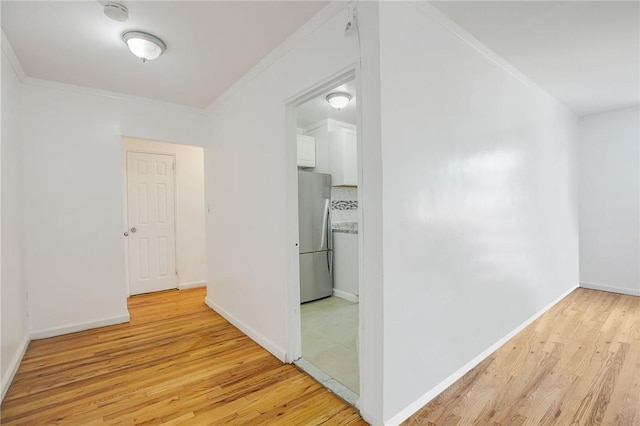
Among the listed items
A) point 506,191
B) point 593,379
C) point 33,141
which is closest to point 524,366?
point 593,379

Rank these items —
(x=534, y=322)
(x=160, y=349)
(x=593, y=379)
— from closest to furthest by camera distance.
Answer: (x=593, y=379), (x=160, y=349), (x=534, y=322)

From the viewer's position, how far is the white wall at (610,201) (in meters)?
3.96

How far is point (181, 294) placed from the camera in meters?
4.60

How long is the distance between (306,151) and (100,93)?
2.54 metres

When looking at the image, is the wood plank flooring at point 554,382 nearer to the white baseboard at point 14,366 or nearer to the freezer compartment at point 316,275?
the freezer compartment at point 316,275

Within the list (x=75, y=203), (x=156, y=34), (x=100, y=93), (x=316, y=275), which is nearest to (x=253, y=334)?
(x=316, y=275)

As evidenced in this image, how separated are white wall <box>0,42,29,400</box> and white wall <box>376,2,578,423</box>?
8.89 ft

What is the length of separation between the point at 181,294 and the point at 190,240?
0.87 metres

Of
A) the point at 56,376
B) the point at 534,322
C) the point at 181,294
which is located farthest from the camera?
the point at 181,294

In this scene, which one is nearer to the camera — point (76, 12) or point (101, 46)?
point (76, 12)

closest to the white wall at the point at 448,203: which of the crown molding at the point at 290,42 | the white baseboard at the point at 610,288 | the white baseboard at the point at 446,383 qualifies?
the white baseboard at the point at 446,383

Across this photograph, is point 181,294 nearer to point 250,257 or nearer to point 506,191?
point 250,257

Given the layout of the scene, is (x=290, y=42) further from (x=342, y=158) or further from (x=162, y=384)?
(x=162, y=384)

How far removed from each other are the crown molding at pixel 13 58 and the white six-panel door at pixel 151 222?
67.2 inches
